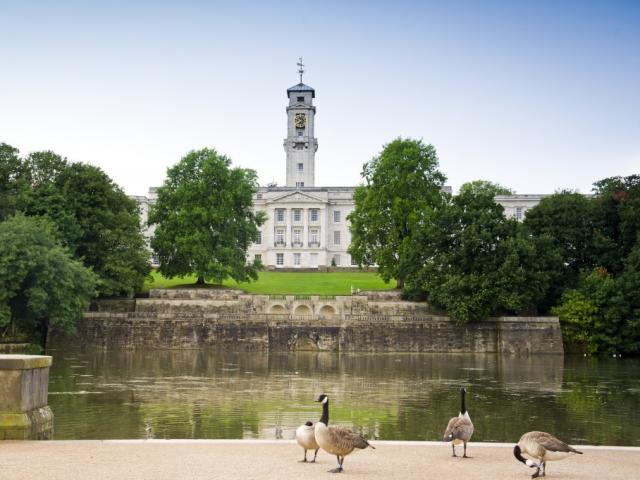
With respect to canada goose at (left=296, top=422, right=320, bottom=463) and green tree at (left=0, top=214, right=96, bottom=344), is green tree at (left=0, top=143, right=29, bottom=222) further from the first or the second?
canada goose at (left=296, top=422, right=320, bottom=463)

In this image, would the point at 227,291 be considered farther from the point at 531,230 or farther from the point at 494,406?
the point at 494,406

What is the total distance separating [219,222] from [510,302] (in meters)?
25.3

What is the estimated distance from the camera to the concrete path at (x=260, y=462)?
10.4 meters

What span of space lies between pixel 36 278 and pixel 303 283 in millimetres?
38079

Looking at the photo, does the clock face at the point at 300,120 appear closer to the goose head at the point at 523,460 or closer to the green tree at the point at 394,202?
the green tree at the point at 394,202

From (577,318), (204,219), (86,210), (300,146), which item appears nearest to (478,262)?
(577,318)

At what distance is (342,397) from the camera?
24125 mm

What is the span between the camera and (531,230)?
60000mm

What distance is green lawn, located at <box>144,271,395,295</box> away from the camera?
235 feet

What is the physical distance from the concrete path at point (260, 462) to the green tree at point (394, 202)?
47240 millimetres

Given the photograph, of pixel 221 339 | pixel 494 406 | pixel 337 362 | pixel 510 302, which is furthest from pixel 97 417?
pixel 510 302

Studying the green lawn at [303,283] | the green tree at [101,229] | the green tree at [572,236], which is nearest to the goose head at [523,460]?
the green tree at [101,229]

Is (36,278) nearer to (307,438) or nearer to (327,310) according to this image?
(327,310)

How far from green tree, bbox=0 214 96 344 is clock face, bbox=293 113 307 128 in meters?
78.4
